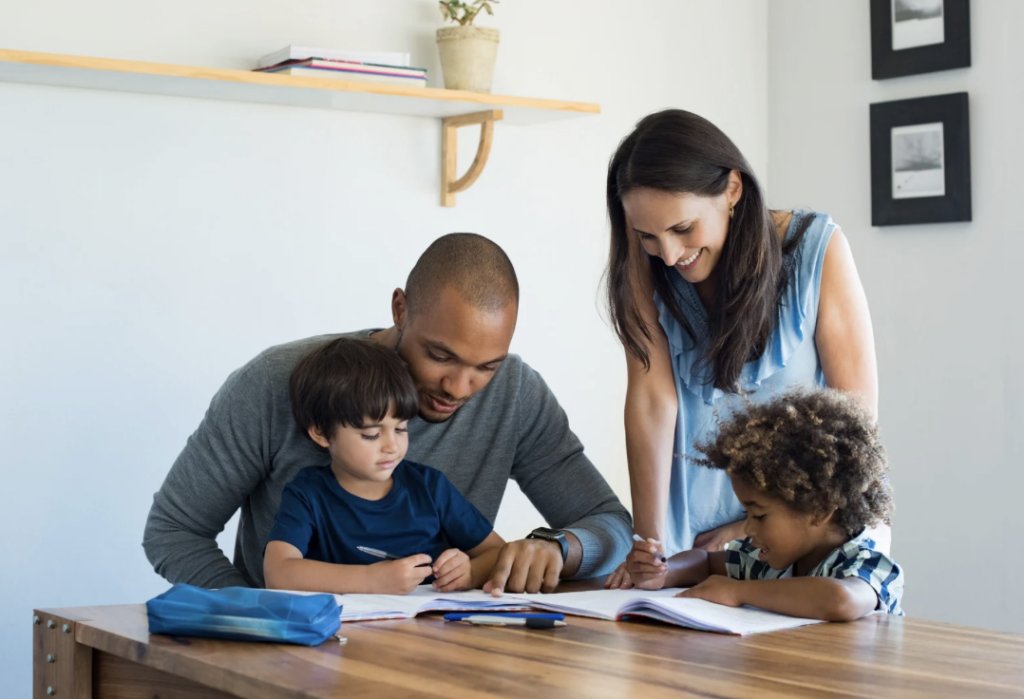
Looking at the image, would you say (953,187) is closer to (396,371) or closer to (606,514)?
(606,514)

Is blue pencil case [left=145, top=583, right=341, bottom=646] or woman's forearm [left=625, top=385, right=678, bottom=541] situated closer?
blue pencil case [left=145, top=583, right=341, bottom=646]

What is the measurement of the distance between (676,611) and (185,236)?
1.76 meters

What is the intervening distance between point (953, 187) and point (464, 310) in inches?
75.4

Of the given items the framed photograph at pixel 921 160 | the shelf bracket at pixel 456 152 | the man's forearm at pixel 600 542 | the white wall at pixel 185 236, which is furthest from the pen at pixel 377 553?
the framed photograph at pixel 921 160

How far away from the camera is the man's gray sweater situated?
1.66 m

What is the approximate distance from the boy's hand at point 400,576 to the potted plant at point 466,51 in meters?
1.69

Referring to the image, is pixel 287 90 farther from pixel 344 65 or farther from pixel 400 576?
pixel 400 576

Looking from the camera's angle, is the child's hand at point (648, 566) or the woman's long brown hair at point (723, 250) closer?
the child's hand at point (648, 566)

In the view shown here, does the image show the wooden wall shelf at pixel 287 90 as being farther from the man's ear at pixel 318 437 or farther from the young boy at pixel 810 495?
the young boy at pixel 810 495

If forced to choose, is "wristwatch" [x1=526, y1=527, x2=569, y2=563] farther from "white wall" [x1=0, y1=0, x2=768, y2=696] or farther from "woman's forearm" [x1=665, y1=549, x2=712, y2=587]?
"white wall" [x1=0, y1=0, x2=768, y2=696]

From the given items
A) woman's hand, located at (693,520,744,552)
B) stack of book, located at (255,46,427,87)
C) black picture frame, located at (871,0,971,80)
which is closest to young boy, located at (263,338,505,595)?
woman's hand, located at (693,520,744,552)

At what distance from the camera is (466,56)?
286 cm

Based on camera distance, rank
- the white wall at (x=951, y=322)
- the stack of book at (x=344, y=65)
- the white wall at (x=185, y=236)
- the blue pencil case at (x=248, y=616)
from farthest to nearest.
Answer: the white wall at (x=951, y=322) < the stack of book at (x=344, y=65) < the white wall at (x=185, y=236) < the blue pencil case at (x=248, y=616)

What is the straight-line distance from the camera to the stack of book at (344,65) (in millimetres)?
2598
